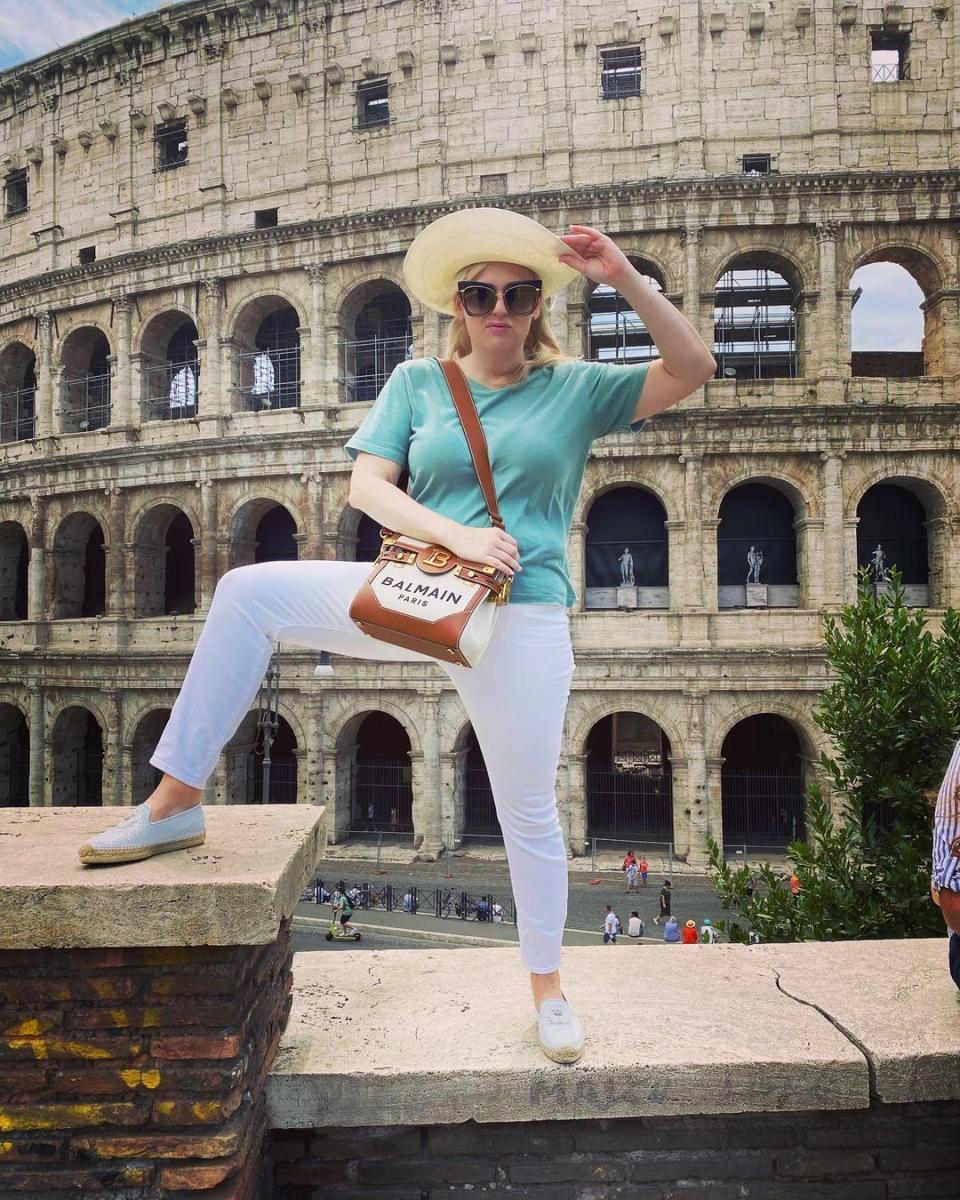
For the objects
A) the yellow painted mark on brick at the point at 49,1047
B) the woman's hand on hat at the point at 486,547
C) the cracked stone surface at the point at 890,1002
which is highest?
the woman's hand on hat at the point at 486,547

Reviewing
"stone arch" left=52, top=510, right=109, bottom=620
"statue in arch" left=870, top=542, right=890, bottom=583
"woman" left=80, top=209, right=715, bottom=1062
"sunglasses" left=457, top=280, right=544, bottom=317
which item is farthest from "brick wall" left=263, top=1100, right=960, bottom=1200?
"stone arch" left=52, top=510, right=109, bottom=620

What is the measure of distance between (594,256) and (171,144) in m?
20.9

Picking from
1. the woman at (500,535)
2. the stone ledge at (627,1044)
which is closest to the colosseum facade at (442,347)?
the stone ledge at (627,1044)

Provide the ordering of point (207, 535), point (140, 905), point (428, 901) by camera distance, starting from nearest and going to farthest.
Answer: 1. point (140, 905)
2. point (428, 901)
3. point (207, 535)

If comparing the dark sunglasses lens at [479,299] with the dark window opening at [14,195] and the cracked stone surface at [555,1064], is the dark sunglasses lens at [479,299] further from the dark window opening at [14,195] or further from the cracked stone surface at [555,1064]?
the dark window opening at [14,195]

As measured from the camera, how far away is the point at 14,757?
20328mm

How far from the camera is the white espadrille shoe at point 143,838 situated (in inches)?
75.9

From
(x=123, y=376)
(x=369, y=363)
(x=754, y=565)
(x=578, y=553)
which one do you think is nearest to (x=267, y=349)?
(x=369, y=363)

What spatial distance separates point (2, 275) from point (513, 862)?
2404 centimetres

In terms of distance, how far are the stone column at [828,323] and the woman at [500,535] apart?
1463 cm

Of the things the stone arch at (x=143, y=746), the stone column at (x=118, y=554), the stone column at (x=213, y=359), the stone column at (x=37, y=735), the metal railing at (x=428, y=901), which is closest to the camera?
the metal railing at (x=428, y=901)

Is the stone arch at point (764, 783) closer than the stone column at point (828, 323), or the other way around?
the stone column at point (828, 323)

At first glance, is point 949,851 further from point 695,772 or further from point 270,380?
point 270,380

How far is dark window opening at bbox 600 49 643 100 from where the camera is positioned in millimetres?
15977
